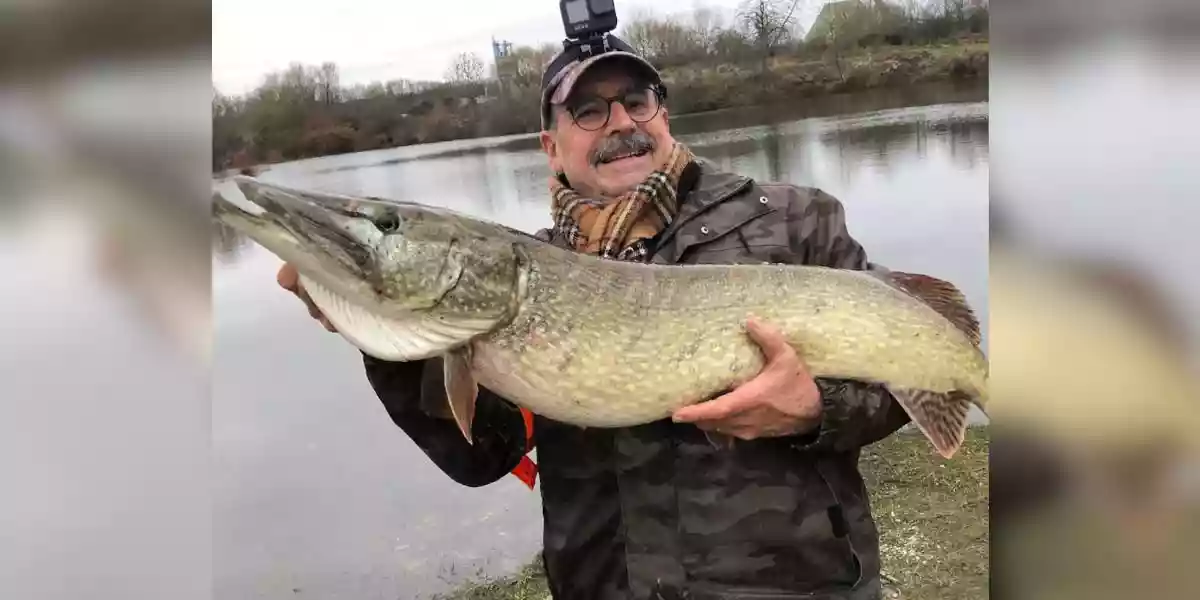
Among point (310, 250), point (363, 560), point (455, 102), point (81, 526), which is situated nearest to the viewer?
point (310, 250)

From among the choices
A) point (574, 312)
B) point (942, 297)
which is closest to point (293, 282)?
point (574, 312)

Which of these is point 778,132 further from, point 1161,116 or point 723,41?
point 1161,116

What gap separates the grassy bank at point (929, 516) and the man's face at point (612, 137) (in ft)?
2.41

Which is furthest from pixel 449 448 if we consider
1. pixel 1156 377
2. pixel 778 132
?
pixel 1156 377

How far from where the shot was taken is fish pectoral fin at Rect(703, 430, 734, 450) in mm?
1037

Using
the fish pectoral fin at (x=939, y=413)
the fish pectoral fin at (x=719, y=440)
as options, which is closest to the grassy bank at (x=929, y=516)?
the fish pectoral fin at (x=939, y=413)

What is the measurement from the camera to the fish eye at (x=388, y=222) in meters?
0.85

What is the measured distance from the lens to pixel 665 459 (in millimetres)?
1082

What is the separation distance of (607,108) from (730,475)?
0.63m

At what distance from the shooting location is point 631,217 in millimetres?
1098

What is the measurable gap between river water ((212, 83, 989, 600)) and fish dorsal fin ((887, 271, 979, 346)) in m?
0.11

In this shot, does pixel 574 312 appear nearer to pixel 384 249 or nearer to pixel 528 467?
pixel 384 249

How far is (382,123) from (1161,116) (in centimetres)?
129

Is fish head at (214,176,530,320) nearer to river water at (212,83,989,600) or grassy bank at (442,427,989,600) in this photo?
river water at (212,83,989,600)
